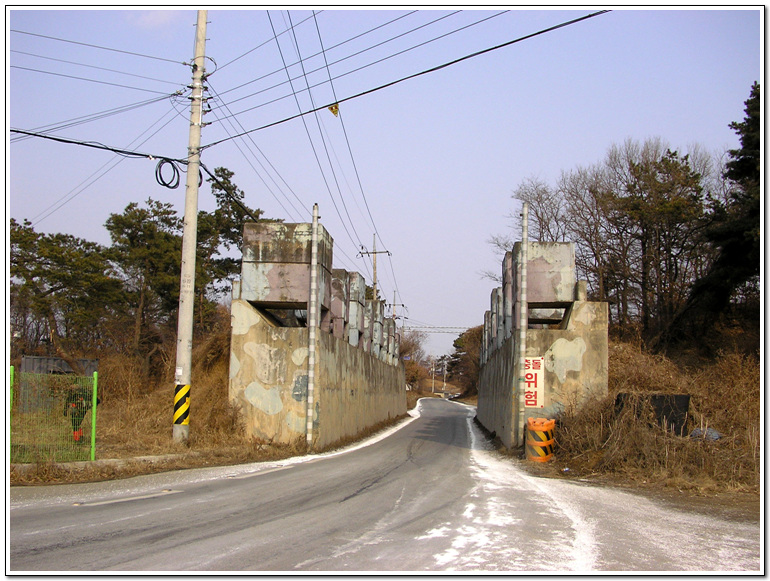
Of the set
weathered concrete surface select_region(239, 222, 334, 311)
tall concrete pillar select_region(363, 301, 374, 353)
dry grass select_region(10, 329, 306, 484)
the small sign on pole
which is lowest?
dry grass select_region(10, 329, 306, 484)

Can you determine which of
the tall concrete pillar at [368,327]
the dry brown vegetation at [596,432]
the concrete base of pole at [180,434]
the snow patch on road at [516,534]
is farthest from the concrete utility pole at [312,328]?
the tall concrete pillar at [368,327]

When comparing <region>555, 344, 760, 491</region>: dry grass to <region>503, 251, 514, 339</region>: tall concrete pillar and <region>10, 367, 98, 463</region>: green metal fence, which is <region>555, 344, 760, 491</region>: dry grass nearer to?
<region>503, 251, 514, 339</region>: tall concrete pillar

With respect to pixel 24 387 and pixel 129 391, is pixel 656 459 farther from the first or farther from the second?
pixel 129 391

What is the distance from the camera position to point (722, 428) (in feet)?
46.9

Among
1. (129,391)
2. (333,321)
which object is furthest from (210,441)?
(333,321)

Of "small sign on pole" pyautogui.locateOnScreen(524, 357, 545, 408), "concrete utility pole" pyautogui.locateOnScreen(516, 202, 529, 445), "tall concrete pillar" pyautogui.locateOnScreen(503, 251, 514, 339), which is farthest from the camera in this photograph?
"tall concrete pillar" pyautogui.locateOnScreen(503, 251, 514, 339)

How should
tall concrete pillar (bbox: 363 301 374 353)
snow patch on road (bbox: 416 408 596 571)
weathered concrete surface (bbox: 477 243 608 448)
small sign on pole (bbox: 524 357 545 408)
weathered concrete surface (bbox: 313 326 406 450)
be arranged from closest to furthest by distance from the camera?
snow patch on road (bbox: 416 408 596 571) → weathered concrete surface (bbox: 477 243 608 448) → small sign on pole (bbox: 524 357 545 408) → weathered concrete surface (bbox: 313 326 406 450) → tall concrete pillar (bbox: 363 301 374 353)

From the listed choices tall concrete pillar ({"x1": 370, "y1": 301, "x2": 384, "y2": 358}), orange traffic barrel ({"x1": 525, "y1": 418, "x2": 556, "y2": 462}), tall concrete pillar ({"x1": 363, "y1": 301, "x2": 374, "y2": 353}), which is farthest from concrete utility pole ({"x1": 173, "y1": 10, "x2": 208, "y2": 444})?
tall concrete pillar ({"x1": 370, "y1": 301, "x2": 384, "y2": 358})

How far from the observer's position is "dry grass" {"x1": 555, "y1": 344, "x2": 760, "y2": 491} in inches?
471

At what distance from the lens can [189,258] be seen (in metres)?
15.9

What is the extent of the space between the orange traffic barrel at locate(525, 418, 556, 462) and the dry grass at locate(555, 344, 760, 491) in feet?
0.86

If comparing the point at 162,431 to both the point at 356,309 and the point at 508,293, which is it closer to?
the point at 508,293

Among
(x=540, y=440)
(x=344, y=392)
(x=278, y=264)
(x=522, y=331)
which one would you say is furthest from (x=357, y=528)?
(x=344, y=392)

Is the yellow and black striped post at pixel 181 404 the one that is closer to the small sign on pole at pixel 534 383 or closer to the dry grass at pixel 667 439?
the dry grass at pixel 667 439
